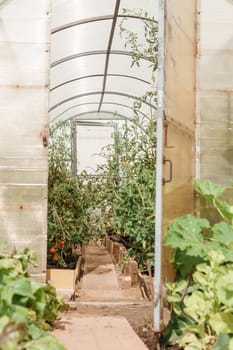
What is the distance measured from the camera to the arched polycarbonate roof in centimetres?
511

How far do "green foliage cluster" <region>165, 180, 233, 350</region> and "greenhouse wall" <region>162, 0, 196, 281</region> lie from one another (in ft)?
0.34

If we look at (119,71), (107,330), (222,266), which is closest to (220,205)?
(222,266)

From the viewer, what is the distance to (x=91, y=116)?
379 inches

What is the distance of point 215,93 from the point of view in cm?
353

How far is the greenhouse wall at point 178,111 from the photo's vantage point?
2.80 m

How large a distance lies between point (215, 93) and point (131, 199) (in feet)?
4.74

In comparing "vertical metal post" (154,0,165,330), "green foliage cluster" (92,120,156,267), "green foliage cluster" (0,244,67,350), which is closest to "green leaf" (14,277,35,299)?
Result: "green foliage cluster" (0,244,67,350)

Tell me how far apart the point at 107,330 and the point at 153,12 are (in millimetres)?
3385

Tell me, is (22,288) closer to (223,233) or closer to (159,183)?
(159,183)

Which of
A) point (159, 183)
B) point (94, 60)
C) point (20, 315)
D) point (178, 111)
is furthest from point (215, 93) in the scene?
point (94, 60)

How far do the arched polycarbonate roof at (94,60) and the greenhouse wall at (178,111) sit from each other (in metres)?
1.30

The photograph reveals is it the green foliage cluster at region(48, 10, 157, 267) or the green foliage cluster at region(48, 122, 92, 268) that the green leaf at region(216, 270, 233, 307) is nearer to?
the green foliage cluster at region(48, 10, 157, 267)

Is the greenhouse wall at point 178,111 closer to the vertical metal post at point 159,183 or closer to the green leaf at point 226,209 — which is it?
the vertical metal post at point 159,183

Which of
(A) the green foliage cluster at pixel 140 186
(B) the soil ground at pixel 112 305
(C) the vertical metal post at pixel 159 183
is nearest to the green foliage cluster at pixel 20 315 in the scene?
(B) the soil ground at pixel 112 305
